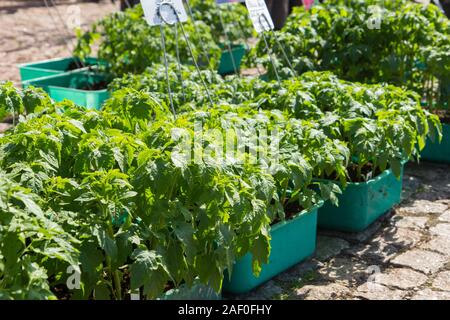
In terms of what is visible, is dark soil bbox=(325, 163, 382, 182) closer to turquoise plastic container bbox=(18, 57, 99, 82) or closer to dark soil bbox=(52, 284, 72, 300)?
dark soil bbox=(52, 284, 72, 300)

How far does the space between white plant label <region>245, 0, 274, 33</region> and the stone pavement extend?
Result: 146cm

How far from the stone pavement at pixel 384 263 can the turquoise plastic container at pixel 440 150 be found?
768 millimetres

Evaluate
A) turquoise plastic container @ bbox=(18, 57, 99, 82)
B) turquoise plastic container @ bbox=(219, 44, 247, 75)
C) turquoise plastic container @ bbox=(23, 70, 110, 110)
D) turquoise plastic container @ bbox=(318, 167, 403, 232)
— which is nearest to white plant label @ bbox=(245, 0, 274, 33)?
turquoise plastic container @ bbox=(318, 167, 403, 232)

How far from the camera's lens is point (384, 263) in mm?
4375

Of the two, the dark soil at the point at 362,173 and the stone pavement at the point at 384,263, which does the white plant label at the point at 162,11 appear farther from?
the stone pavement at the point at 384,263

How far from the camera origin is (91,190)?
9.86ft

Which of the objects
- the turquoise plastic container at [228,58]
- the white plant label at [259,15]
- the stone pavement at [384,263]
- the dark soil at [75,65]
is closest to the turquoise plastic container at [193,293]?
the stone pavement at [384,263]

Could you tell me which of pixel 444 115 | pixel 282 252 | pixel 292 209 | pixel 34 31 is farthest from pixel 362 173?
pixel 34 31

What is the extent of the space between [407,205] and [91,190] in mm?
2877

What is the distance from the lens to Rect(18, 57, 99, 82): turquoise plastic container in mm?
7738

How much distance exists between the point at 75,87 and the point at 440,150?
3.57 meters

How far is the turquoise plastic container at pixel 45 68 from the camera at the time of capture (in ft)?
25.4
